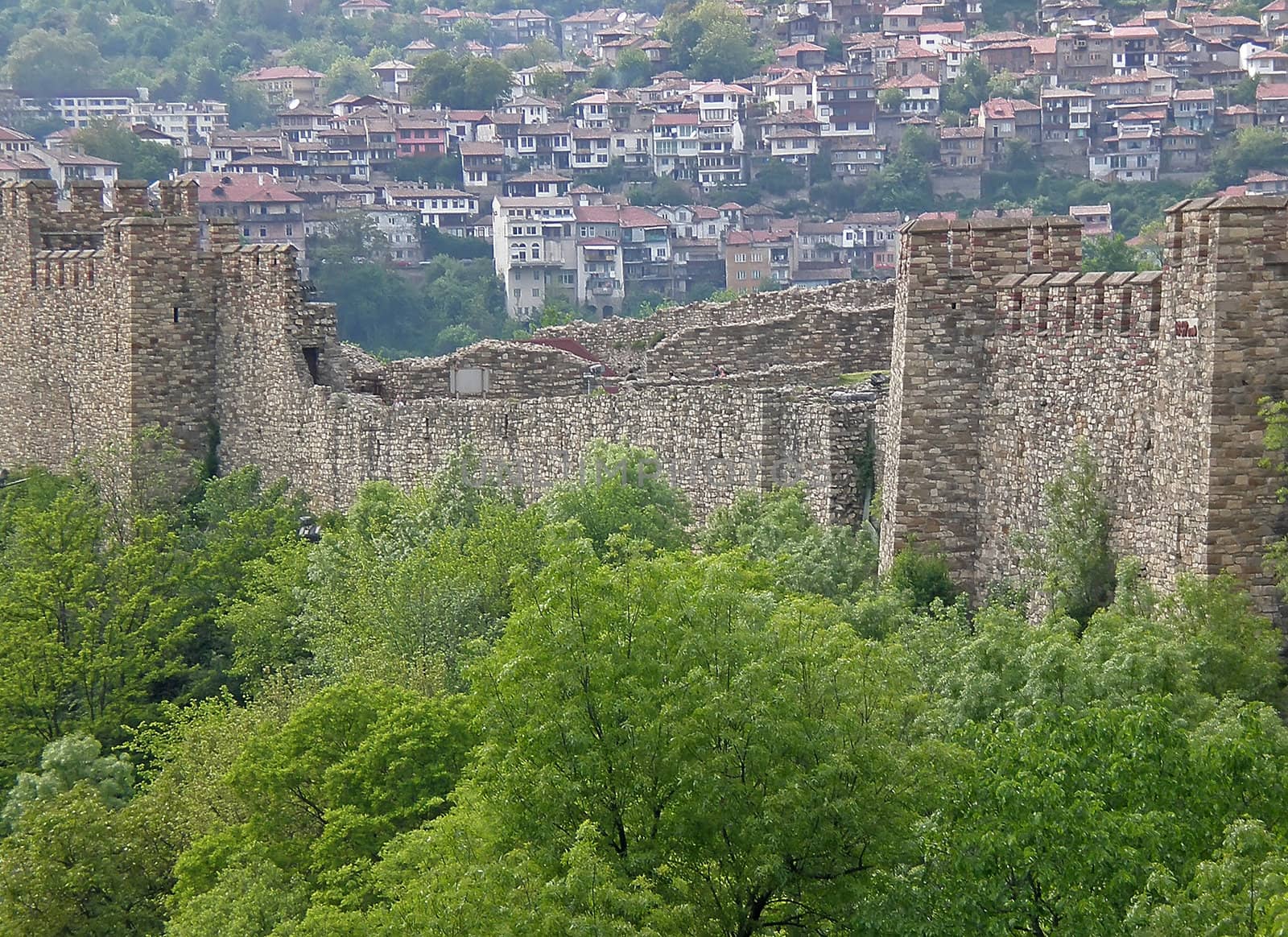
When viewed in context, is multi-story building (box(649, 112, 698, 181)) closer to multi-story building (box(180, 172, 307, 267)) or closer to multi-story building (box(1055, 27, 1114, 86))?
multi-story building (box(1055, 27, 1114, 86))

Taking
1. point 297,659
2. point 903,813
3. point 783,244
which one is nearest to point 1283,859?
point 903,813

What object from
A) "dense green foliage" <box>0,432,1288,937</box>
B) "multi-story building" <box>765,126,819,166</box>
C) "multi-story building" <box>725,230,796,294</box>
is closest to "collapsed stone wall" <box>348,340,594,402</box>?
"dense green foliage" <box>0,432,1288,937</box>

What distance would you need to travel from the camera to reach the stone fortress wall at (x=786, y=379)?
81.3 feet

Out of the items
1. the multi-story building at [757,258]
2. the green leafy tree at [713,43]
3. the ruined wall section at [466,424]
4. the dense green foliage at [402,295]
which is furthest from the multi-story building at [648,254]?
the ruined wall section at [466,424]

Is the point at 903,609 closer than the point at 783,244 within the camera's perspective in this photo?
Yes

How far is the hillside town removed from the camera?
489 ft

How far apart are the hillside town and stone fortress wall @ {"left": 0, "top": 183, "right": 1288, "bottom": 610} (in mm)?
81232

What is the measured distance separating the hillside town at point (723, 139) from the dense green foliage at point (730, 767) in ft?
320

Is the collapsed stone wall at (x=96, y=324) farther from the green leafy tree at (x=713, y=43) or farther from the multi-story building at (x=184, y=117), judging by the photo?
the green leafy tree at (x=713, y=43)

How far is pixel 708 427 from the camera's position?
3678 centimetres

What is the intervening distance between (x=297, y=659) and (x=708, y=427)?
256 inches

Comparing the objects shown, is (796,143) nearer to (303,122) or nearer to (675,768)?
(303,122)

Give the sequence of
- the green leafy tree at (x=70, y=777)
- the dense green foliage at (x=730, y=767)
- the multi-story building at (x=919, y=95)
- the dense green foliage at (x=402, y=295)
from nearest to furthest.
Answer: the dense green foliage at (x=730, y=767) → the green leafy tree at (x=70, y=777) → the dense green foliage at (x=402, y=295) → the multi-story building at (x=919, y=95)

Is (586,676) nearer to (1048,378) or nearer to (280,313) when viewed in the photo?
(1048,378)
